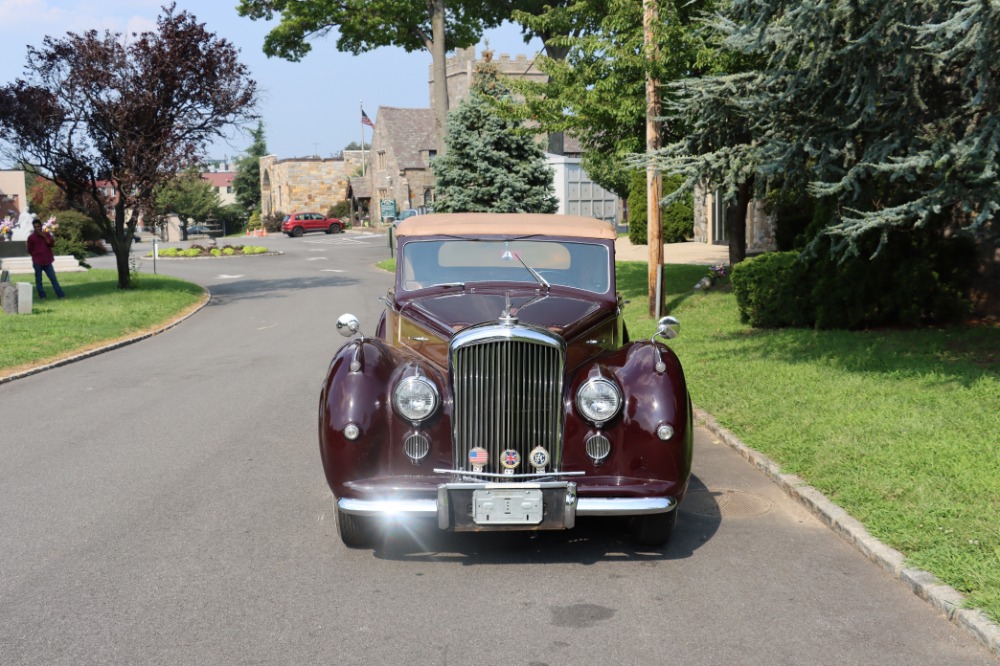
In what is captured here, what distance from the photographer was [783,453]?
7.73 metres

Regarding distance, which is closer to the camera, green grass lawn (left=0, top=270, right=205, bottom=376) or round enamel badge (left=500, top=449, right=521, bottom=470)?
round enamel badge (left=500, top=449, right=521, bottom=470)

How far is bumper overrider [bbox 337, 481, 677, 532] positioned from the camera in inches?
211

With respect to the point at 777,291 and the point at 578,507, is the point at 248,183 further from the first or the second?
the point at 578,507

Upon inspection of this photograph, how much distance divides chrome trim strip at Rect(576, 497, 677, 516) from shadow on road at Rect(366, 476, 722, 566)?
1.39 feet

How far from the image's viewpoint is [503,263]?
23.9 ft

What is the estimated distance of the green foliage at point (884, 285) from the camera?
13594 mm

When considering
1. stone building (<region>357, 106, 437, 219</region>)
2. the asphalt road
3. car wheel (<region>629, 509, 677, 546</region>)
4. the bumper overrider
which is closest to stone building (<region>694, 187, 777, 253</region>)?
the asphalt road

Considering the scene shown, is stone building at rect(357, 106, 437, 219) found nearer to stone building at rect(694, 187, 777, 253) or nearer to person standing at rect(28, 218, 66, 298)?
stone building at rect(694, 187, 777, 253)

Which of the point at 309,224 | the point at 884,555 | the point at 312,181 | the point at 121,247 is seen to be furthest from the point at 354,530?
the point at 312,181

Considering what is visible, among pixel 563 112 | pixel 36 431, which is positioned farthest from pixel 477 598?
pixel 563 112

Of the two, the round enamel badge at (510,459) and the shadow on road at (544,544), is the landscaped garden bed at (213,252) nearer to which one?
the shadow on road at (544,544)

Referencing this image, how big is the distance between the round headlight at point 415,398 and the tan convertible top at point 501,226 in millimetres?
1964

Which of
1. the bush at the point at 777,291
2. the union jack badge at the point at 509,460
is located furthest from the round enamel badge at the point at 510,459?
the bush at the point at 777,291

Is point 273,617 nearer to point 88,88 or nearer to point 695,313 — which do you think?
point 695,313
